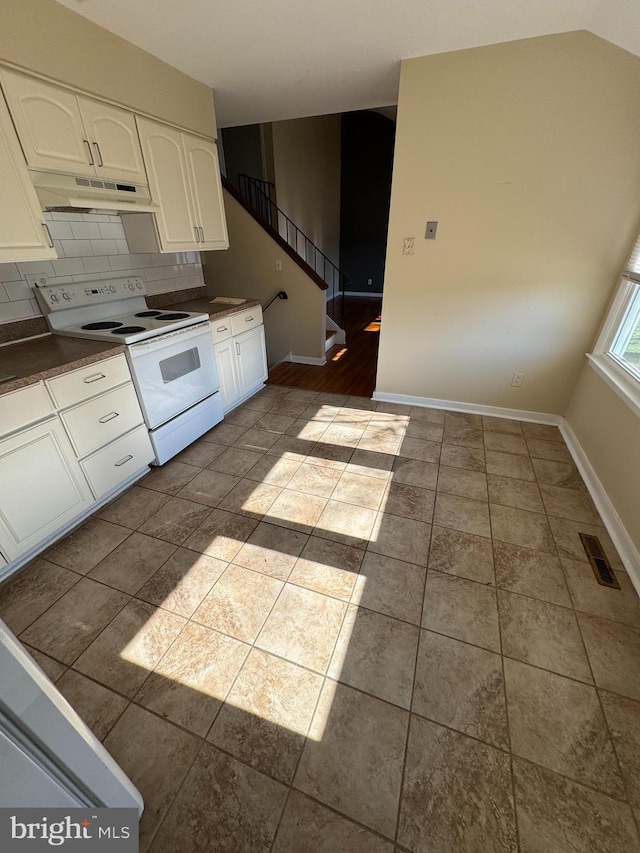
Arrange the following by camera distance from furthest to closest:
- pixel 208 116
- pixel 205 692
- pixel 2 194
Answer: pixel 208 116
pixel 2 194
pixel 205 692

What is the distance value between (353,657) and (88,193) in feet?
8.96

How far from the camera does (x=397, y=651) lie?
54.7 inches

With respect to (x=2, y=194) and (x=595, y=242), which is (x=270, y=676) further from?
(x=595, y=242)

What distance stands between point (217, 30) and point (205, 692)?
Answer: 3196 mm

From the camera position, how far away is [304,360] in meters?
4.42

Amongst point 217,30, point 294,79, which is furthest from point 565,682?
point 294,79

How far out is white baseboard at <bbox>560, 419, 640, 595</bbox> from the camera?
169cm

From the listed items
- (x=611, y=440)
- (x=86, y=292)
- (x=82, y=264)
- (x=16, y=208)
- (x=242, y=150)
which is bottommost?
(x=611, y=440)

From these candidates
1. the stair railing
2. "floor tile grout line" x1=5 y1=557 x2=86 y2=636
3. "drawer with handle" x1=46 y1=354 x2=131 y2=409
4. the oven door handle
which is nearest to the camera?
"floor tile grout line" x1=5 y1=557 x2=86 y2=636

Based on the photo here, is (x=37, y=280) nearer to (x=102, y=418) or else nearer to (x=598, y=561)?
(x=102, y=418)

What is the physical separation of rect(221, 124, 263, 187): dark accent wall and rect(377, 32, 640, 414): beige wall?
11.2 feet

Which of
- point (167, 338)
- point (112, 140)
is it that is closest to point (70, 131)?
point (112, 140)

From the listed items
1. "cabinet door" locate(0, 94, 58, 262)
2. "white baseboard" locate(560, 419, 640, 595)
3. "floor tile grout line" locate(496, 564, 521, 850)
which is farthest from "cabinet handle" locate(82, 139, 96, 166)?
"white baseboard" locate(560, 419, 640, 595)

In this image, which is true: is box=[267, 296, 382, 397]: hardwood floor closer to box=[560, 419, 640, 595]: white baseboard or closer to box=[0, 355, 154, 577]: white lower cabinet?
box=[560, 419, 640, 595]: white baseboard
